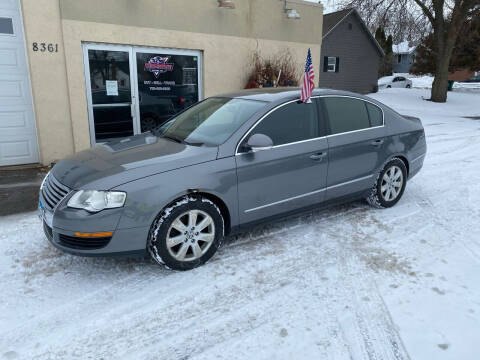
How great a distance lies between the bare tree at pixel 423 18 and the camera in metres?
19.4

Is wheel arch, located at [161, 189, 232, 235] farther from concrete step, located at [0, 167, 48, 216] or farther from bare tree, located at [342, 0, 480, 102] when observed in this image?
bare tree, located at [342, 0, 480, 102]

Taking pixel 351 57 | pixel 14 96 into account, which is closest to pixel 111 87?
pixel 14 96

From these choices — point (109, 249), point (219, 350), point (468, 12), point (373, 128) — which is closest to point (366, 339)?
point (219, 350)

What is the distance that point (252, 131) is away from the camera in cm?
396

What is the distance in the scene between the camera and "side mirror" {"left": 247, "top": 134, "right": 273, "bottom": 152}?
3736mm

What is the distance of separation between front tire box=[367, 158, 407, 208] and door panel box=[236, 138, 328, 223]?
104cm

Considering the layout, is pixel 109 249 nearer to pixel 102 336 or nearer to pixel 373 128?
pixel 102 336

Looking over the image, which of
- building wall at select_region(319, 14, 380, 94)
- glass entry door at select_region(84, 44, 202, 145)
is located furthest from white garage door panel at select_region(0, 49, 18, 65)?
building wall at select_region(319, 14, 380, 94)

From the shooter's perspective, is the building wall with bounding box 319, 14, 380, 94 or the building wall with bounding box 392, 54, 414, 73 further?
the building wall with bounding box 392, 54, 414, 73

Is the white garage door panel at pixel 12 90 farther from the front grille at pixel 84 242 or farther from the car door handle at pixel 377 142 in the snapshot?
the car door handle at pixel 377 142

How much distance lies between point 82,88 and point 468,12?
19056 mm

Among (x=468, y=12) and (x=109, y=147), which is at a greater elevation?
(x=468, y=12)

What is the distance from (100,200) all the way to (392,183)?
376cm

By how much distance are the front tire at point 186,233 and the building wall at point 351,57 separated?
939 inches
